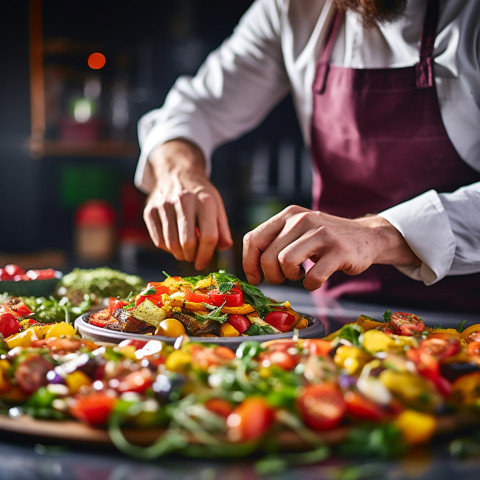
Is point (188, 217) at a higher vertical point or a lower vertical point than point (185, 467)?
higher

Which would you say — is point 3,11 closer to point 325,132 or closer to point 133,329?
point 325,132

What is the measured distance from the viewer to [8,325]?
3.77 feet

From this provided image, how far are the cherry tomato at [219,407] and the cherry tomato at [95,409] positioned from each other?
10 centimetres

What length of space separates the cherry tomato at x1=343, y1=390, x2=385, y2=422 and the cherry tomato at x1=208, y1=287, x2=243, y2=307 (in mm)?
438

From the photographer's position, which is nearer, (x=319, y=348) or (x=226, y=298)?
(x=319, y=348)

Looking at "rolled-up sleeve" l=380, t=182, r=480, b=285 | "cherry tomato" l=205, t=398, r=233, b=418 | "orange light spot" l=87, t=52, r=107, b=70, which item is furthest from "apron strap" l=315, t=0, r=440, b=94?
"orange light spot" l=87, t=52, r=107, b=70

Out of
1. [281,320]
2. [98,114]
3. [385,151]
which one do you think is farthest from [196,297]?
[98,114]

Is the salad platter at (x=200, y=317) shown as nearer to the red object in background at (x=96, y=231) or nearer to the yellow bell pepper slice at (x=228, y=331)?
the yellow bell pepper slice at (x=228, y=331)

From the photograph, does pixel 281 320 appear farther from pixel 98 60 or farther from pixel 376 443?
pixel 98 60

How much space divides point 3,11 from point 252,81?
3108 mm

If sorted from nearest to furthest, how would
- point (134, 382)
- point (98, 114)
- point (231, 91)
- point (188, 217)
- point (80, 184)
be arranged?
point (134, 382), point (188, 217), point (231, 91), point (98, 114), point (80, 184)

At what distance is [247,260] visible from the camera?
1320mm

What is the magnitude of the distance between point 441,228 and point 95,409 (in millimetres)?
860

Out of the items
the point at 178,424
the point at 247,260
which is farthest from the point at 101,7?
the point at 178,424
